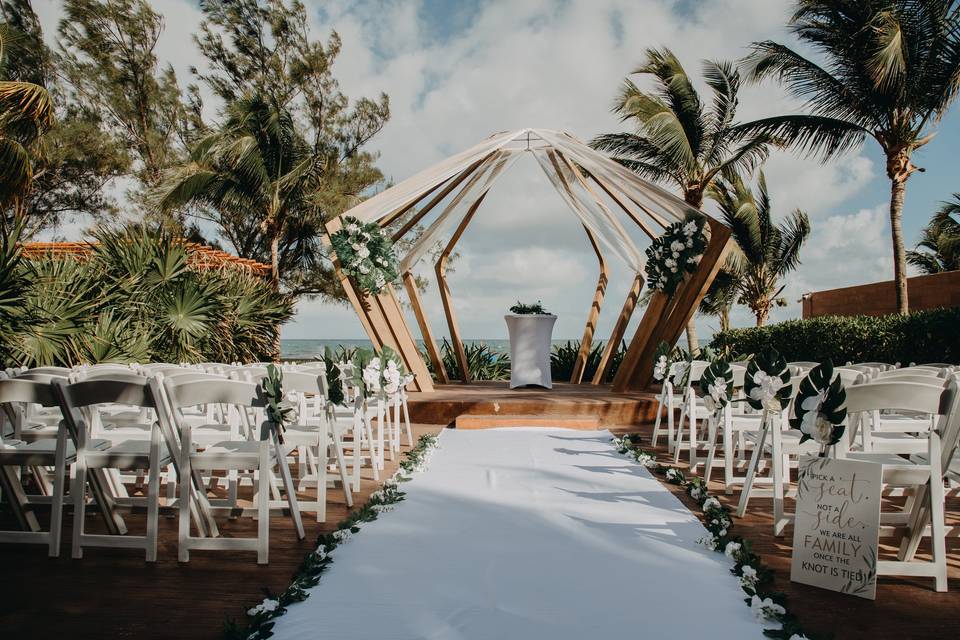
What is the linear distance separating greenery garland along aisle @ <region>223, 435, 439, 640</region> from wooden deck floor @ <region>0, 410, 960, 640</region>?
0.10 m

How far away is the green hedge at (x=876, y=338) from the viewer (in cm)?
720

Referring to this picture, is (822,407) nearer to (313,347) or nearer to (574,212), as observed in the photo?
(574,212)

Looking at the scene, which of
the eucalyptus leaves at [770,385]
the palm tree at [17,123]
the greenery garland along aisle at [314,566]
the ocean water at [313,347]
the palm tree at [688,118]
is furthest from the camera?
the ocean water at [313,347]

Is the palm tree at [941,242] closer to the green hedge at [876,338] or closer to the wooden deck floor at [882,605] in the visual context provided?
the green hedge at [876,338]

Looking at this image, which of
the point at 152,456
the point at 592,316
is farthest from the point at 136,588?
the point at 592,316

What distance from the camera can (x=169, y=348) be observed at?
809 cm

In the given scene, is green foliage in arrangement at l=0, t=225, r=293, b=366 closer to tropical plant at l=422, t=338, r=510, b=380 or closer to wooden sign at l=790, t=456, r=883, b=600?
tropical plant at l=422, t=338, r=510, b=380

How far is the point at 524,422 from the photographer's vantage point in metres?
7.33

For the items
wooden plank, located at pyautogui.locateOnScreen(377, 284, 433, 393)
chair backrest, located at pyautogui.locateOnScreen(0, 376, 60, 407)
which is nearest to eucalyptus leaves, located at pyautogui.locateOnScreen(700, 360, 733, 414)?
chair backrest, located at pyautogui.locateOnScreen(0, 376, 60, 407)

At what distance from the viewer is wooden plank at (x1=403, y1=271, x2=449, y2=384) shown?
34.0 ft

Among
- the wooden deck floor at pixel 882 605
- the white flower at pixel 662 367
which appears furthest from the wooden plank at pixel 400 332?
the wooden deck floor at pixel 882 605

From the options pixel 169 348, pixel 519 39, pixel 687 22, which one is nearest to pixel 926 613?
pixel 169 348

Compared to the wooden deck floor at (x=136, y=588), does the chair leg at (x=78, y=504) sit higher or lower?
higher

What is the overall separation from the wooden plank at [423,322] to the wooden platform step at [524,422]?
10.0 feet
